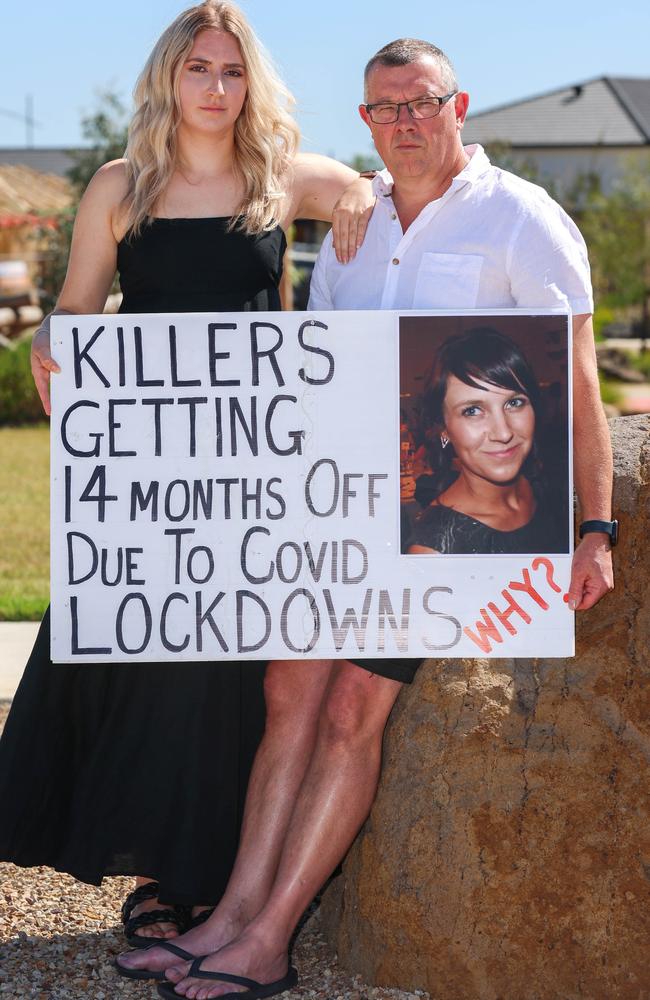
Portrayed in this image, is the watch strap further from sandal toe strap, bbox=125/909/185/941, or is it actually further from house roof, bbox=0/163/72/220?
house roof, bbox=0/163/72/220

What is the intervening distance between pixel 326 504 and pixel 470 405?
408mm

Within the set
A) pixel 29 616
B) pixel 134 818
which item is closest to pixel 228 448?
pixel 134 818

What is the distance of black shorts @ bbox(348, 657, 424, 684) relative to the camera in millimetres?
3033

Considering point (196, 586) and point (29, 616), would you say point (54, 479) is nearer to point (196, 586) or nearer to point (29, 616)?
point (196, 586)

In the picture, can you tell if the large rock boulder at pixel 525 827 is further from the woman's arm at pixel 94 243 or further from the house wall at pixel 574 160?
the house wall at pixel 574 160

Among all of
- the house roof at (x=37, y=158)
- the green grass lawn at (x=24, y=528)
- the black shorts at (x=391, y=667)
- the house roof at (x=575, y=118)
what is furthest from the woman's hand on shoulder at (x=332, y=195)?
the house roof at (x=37, y=158)

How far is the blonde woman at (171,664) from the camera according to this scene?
3.19 m

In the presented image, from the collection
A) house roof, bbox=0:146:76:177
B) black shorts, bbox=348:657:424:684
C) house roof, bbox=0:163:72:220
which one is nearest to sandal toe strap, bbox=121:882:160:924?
black shorts, bbox=348:657:424:684

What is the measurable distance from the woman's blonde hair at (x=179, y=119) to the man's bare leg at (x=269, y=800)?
1156mm

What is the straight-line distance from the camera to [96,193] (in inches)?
126

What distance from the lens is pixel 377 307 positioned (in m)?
3.10

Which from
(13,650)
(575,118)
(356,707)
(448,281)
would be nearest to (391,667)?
(356,707)

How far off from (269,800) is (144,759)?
41cm

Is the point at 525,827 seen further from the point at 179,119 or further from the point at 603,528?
the point at 179,119
